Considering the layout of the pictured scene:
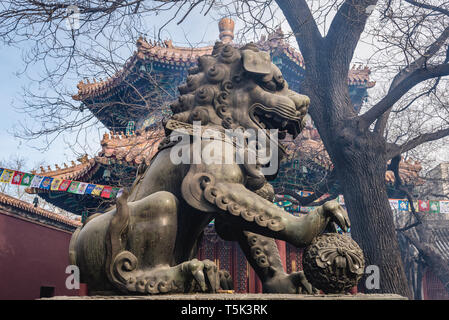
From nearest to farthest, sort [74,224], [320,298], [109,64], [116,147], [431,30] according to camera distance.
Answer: [320,298] → [431,30] → [109,64] → [116,147] → [74,224]

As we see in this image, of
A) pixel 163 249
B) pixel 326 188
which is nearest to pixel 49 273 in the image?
pixel 326 188

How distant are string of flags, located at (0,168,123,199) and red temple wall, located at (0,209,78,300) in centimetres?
149

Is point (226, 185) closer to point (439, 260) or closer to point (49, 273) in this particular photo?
point (49, 273)

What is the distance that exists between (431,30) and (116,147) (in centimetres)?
518

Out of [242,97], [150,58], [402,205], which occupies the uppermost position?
[150,58]

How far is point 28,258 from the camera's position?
9102mm

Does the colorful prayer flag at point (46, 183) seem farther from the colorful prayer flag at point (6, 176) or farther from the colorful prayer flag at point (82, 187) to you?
the colorful prayer flag at point (82, 187)

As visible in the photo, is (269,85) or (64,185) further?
(64,185)

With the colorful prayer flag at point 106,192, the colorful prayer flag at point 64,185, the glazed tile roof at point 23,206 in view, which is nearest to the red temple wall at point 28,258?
the glazed tile roof at point 23,206

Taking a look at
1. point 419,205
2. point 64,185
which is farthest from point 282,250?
point 64,185

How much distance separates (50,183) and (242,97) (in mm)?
6908

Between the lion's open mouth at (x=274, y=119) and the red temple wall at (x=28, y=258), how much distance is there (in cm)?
831

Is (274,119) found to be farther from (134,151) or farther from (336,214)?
(134,151)

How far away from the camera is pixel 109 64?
5.93m
